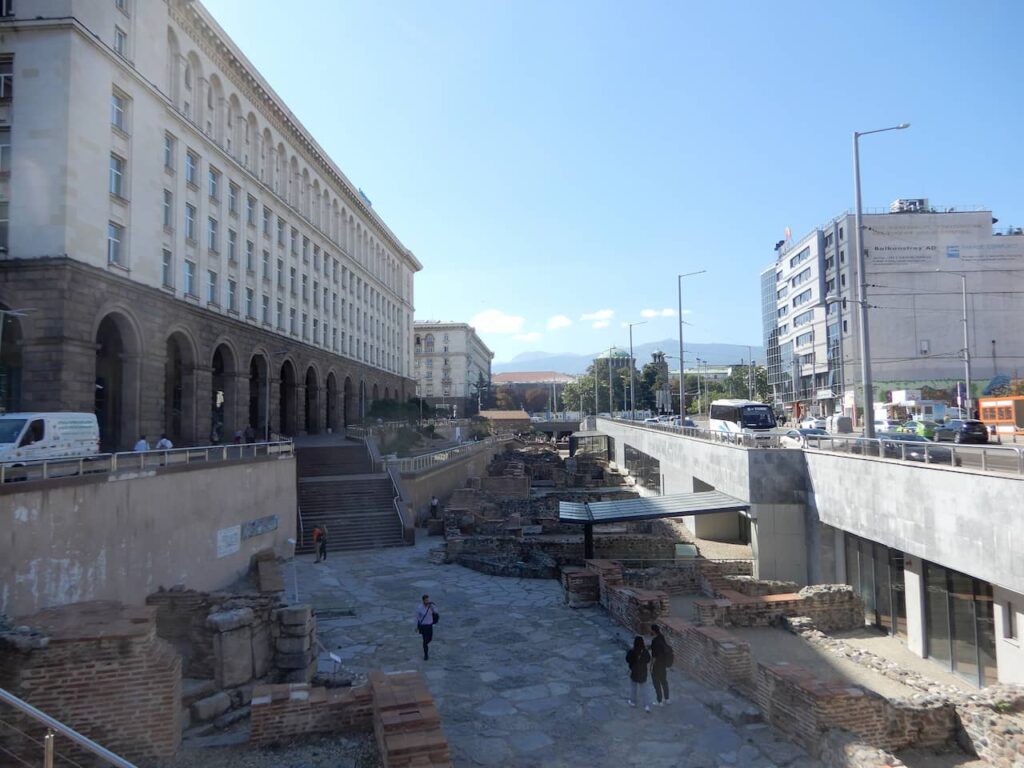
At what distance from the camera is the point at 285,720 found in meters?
8.40

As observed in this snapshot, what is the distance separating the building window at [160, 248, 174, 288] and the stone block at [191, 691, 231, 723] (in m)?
25.8

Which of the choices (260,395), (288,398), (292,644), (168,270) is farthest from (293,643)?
(288,398)

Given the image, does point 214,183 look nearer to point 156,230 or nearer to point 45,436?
point 156,230

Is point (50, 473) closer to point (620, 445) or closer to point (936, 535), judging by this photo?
point (936, 535)

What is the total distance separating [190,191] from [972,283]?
2683 inches

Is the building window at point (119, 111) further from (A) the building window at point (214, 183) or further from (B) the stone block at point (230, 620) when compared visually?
(B) the stone block at point (230, 620)

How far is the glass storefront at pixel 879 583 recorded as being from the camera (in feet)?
53.6

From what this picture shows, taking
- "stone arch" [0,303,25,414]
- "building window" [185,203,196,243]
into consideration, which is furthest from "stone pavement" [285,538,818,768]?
"building window" [185,203,196,243]

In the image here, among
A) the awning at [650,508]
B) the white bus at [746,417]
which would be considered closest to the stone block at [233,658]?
the awning at [650,508]

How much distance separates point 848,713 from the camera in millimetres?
9023

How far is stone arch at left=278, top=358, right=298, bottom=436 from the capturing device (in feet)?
156

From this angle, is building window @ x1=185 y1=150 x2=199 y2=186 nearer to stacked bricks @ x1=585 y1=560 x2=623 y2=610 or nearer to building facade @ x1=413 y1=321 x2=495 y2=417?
stacked bricks @ x1=585 y1=560 x2=623 y2=610

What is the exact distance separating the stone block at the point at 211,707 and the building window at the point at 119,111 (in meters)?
25.4

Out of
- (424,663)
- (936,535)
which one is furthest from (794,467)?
(424,663)
